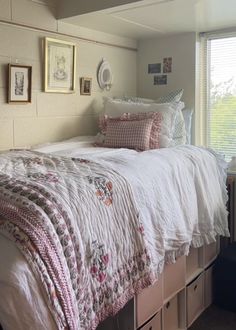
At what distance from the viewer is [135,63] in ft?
10.4

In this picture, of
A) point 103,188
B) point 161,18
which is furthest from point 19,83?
point 103,188

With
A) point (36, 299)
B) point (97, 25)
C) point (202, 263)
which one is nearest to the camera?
point (36, 299)

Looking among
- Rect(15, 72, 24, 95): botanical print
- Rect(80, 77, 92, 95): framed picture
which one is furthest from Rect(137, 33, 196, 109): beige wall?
Rect(15, 72, 24, 95): botanical print

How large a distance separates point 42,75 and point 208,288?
176 cm

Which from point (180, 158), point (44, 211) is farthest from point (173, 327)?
point (44, 211)

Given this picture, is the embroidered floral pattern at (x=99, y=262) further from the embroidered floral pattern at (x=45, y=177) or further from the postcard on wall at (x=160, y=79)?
the postcard on wall at (x=160, y=79)

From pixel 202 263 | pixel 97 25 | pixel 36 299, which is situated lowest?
pixel 202 263

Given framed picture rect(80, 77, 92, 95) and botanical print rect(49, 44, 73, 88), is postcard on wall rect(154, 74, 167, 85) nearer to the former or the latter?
framed picture rect(80, 77, 92, 95)

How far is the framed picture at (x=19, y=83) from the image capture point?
7.32 ft

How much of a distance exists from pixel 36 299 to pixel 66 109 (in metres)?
1.77

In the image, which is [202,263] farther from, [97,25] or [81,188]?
[97,25]

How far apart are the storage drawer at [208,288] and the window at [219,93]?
0.90 metres

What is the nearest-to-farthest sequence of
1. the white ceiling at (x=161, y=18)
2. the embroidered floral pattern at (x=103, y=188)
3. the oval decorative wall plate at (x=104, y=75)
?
the embroidered floral pattern at (x=103, y=188), the white ceiling at (x=161, y=18), the oval decorative wall plate at (x=104, y=75)

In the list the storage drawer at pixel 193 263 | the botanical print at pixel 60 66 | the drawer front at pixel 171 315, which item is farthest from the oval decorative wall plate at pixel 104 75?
the drawer front at pixel 171 315
